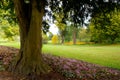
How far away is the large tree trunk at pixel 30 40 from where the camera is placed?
31.1ft

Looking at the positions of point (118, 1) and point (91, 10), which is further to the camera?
point (91, 10)

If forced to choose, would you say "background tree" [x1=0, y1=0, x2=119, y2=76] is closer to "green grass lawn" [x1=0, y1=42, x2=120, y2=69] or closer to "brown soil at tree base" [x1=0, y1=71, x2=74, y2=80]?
"brown soil at tree base" [x1=0, y1=71, x2=74, y2=80]

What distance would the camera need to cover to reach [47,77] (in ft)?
29.8

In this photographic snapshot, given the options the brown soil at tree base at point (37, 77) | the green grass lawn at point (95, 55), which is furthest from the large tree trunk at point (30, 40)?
the green grass lawn at point (95, 55)

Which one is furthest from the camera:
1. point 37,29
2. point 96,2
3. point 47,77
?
point 96,2

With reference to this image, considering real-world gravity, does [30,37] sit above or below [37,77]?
above

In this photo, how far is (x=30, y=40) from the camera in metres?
9.58

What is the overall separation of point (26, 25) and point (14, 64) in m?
1.72

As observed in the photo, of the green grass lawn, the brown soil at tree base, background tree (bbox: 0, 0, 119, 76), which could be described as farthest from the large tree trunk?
the green grass lawn

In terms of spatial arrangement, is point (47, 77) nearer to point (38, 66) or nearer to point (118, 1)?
point (38, 66)

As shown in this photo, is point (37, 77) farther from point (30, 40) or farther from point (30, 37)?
point (30, 37)

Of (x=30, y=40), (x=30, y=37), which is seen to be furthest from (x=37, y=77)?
Answer: (x=30, y=37)

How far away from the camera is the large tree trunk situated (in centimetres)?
948

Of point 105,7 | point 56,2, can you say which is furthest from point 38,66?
point 105,7
